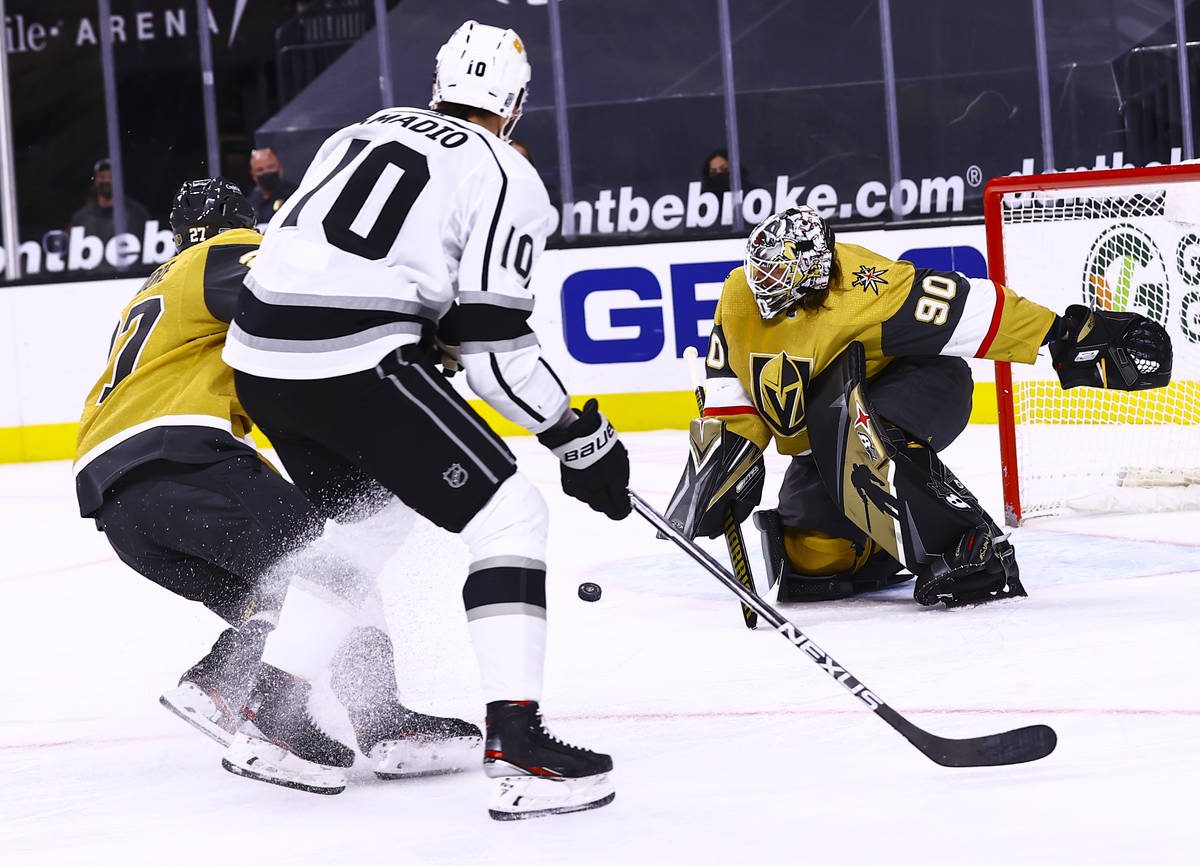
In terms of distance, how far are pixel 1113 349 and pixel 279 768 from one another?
1.90 meters

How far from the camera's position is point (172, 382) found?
2.27 m

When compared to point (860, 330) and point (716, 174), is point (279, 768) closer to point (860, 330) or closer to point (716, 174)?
point (860, 330)

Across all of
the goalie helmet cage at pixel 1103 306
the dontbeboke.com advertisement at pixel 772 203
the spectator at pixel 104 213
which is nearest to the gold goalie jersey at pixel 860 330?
the goalie helmet cage at pixel 1103 306

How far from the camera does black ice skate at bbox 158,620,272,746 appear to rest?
2.16m

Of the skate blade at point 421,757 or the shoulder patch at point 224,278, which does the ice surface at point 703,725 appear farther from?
the shoulder patch at point 224,278

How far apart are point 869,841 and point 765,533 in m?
1.46

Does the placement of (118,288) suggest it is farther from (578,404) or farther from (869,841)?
(869,841)

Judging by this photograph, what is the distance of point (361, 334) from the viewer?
6.02ft

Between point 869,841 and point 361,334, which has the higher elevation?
point 361,334

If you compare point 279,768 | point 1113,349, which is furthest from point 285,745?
point 1113,349

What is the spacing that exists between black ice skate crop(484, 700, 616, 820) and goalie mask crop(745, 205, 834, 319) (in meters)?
1.32

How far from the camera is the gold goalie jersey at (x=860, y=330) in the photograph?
295 centimetres

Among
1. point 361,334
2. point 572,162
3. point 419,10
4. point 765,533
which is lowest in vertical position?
point 765,533

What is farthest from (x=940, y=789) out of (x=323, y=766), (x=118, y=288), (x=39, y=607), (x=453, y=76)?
(x=118, y=288)
